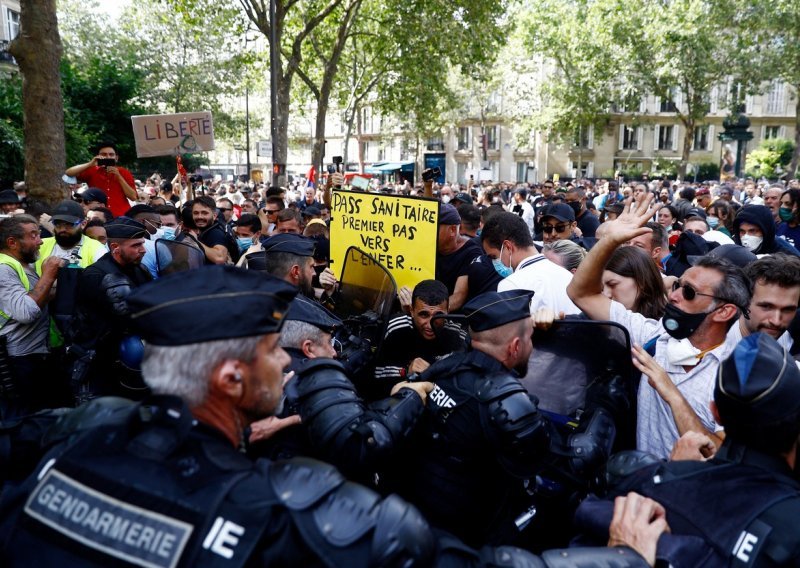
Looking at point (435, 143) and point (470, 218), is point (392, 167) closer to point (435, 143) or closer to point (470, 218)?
point (435, 143)

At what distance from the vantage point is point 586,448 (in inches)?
96.8

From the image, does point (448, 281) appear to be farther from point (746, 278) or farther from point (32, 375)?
point (32, 375)

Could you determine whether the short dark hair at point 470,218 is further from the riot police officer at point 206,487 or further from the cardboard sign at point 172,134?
the riot police officer at point 206,487

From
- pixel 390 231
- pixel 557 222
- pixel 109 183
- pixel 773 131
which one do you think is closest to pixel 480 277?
pixel 390 231

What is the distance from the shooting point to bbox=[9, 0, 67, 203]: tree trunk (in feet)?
25.8

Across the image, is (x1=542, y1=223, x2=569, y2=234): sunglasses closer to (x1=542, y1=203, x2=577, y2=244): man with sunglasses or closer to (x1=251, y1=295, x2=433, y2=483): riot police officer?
(x1=542, y1=203, x2=577, y2=244): man with sunglasses

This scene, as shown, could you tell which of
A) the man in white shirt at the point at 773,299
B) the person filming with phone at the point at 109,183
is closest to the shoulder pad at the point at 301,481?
the man in white shirt at the point at 773,299

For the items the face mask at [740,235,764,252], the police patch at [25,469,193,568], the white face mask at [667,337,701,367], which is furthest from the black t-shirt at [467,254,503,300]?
the police patch at [25,469,193,568]

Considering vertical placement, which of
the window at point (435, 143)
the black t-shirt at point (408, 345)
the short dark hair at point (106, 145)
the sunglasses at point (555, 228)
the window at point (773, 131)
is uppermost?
the window at point (773, 131)

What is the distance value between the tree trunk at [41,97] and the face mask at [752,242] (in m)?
8.00

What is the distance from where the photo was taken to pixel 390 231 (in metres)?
4.56

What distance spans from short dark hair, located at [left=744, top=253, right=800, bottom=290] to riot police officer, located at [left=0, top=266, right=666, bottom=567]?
1953 millimetres

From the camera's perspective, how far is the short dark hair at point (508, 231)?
4684 mm

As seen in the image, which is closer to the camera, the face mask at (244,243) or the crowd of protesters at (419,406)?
the crowd of protesters at (419,406)
